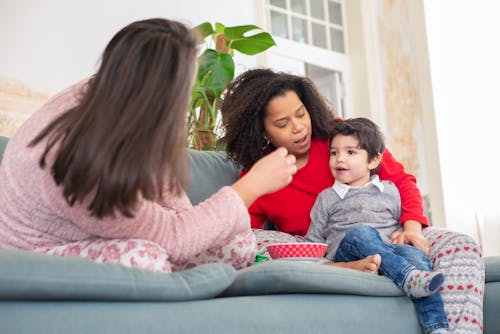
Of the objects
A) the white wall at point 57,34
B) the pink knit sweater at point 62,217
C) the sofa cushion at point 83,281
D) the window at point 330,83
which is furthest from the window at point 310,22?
the sofa cushion at point 83,281

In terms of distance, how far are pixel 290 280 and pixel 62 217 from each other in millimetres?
461

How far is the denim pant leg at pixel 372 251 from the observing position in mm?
1617

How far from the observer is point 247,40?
10.5 ft

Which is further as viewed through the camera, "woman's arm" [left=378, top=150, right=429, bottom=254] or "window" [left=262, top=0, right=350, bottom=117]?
"window" [left=262, top=0, right=350, bottom=117]

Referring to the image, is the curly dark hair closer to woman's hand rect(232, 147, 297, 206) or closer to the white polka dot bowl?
the white polka dot bowl

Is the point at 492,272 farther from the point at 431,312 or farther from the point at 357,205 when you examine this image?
the point at 357,205

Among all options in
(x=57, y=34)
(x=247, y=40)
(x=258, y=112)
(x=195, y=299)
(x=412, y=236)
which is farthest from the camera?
(x=57, y=34)

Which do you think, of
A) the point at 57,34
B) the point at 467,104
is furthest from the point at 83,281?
the point at 467,104

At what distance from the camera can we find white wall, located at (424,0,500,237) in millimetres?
4152

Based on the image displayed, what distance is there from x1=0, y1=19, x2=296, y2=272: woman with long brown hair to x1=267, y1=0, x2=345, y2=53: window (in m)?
3.44

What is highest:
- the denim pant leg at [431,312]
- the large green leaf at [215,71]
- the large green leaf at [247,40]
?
the large green leaf at [247,40]

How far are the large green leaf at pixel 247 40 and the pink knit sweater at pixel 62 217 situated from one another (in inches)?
73.4

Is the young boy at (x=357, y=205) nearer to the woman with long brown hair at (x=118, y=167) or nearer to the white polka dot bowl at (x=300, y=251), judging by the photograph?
the white polka dot bowl at (x=300, y=251)

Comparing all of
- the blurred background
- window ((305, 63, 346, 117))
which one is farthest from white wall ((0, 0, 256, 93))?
window ((305, 63, 346, 117))
